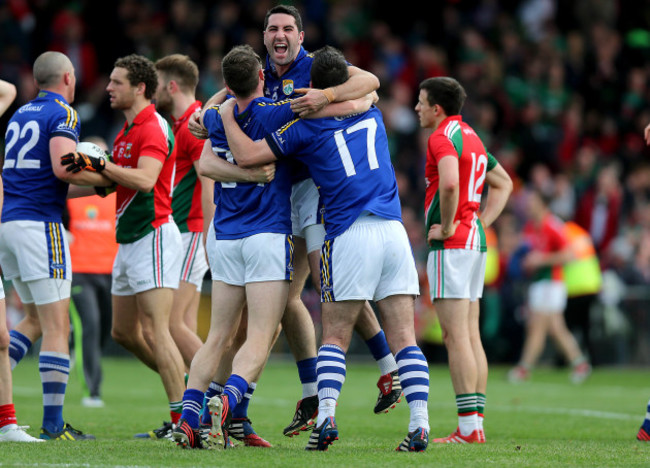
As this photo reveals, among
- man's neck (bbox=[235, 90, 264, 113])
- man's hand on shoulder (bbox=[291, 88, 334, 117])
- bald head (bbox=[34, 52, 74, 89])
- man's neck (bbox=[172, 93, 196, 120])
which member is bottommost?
man's hand on shoulder (bbox=[291, 88, 334, 117])

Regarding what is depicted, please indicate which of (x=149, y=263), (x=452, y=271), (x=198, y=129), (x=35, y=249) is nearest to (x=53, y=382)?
(x=35, y=249)

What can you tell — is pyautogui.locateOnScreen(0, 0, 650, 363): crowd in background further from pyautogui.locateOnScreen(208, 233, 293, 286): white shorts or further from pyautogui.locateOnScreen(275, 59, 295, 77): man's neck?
pyautogui.locateOnScreen(208, 233, 293, 286): white shorts

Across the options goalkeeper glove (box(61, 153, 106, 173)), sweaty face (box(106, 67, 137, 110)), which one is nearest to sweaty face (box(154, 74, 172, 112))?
sweaty face (box(106, 67, 137, 110))

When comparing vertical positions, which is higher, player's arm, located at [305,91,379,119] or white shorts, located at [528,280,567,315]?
white shorts, located at [528,280,567,315]

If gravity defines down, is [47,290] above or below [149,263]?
below

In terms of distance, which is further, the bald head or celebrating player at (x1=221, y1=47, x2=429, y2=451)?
the bald head

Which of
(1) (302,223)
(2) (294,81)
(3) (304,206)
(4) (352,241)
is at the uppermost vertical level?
(2) (294,81)

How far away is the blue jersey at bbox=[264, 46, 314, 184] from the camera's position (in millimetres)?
7227

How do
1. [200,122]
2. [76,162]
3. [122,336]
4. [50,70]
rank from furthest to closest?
[122,336], [50,70], [200,122], [76,162]

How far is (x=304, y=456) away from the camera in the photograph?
20.5 ft

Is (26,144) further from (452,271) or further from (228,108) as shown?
(452,271)

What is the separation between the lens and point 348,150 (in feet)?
22.3

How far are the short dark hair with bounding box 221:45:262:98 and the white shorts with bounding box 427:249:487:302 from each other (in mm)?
2011

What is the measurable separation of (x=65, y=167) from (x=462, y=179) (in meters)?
2.94
